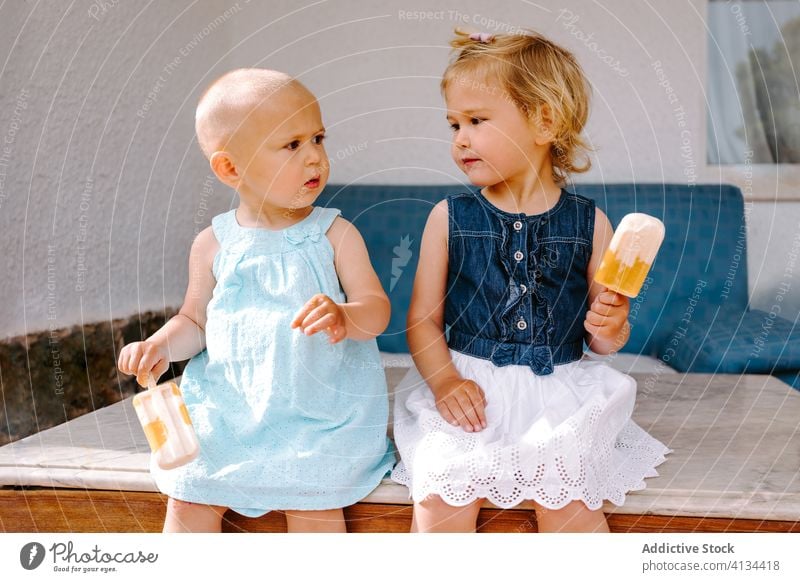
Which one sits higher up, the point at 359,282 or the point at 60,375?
the point at 359,282

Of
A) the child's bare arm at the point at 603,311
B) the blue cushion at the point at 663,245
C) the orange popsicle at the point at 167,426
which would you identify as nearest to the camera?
the orange popsicle at the point at 167,426

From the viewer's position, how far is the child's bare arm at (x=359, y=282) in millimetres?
1124

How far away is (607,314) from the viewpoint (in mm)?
1100

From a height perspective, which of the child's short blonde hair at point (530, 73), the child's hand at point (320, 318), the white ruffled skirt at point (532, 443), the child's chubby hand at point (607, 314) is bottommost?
the white ruffled skirt at point (532, 443)

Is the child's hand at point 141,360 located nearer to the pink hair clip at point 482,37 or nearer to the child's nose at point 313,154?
the child's nose at point 313,154

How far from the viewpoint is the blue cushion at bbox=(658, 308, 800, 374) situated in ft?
6.23

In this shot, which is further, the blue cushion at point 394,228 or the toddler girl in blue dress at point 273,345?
the blue cushion at point 394,228

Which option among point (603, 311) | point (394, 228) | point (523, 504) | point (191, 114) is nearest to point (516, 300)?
point (603, 311)

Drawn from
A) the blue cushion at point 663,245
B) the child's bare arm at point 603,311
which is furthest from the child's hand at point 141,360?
the blue cushion at point 663,245

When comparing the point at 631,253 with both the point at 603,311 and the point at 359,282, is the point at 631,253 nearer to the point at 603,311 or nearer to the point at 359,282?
the point at 603,311

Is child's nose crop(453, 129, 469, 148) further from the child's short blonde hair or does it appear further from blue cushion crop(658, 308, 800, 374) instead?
blue cushion crop(658, 308, 800, 374)

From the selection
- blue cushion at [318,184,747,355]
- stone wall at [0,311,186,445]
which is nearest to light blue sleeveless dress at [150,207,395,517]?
stone wall at [0,311,186,445]

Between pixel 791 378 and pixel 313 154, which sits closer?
pixel 313 154

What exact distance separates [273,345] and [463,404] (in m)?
0.26
